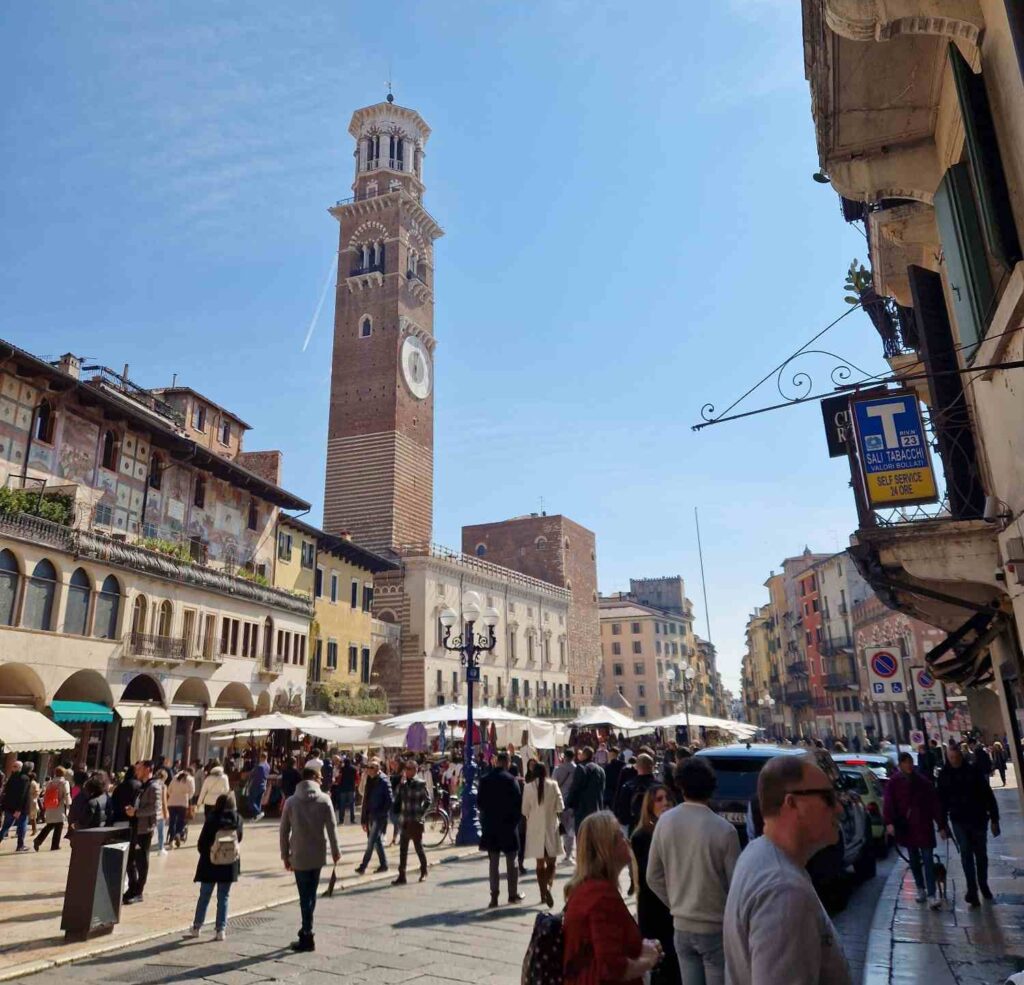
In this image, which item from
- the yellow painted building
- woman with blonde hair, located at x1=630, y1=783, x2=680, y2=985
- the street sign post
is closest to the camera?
woman with blonde hair, located at x1=630, y1=783, x2=680, y2=985

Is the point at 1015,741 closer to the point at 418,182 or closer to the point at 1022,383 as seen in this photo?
the point at 1022,383

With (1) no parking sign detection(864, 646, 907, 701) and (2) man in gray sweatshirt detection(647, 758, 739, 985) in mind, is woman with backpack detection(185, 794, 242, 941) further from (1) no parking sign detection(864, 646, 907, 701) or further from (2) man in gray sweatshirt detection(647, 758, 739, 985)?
(1) no parking sign detection(864, 646, 907, 701)

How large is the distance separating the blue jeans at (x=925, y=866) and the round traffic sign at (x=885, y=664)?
3.43 meters

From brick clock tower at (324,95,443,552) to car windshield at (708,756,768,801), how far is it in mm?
42579

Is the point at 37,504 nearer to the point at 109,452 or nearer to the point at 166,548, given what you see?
the point at 109,452

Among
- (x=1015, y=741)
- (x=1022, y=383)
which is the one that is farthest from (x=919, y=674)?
(x=1022, y=383)

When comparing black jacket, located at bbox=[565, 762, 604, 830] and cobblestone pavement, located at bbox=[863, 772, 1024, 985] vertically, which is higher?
black jacket, located at bbox=[565, 762, 604, 830]

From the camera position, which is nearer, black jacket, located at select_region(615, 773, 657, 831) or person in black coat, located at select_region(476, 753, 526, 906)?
black jacket, located at select_region(615, 773, 657, 831)

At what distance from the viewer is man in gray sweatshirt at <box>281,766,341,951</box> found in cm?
753

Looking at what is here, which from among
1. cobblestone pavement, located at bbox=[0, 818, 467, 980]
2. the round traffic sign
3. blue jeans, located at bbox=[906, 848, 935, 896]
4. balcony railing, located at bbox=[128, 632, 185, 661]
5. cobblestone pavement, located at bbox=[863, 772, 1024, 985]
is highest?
balcony railing, located at bbox=[128, 632, 185, 661]

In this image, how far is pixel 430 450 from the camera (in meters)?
58.3

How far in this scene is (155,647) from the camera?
2455cm

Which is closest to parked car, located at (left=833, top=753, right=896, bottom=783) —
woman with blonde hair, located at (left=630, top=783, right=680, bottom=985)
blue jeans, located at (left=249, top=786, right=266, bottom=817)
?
woman with blonde hair, located at (left=630, top=783, right=680, bottom=985)

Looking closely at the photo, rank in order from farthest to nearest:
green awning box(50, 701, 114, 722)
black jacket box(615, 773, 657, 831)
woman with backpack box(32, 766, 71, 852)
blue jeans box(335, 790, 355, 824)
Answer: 1. green awning box(50, 701, 114, 722)
2. blue jeans box(335, 790, 355, 824)
3. woman with backpack box(32, 766, 71, 852)
4. black jacket box(615, 773, 657, 831)
